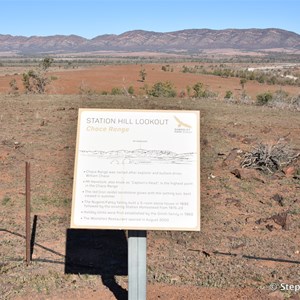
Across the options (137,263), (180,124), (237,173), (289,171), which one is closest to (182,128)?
(180,124)

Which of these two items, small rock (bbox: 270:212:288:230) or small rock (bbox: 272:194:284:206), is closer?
small rock (bbox: 270:212:288:230)

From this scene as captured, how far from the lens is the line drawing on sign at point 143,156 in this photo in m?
4.30

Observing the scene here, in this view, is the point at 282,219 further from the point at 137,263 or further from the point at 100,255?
the point at 137,263

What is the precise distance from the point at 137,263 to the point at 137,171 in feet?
2.70

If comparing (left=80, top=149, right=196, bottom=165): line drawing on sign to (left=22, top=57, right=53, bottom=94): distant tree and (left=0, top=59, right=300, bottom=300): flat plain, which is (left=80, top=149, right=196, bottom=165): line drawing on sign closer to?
(left=0, top=59, right=300, bottom=300): flat plain

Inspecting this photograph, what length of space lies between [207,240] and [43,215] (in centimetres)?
250

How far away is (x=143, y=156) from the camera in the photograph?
4316 millimetres

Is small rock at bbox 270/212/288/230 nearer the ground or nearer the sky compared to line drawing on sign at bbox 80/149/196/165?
nearer the ground

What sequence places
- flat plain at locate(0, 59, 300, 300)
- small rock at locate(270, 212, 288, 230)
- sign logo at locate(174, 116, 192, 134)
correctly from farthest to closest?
small rock at locate(270, 212, 288, 230), flat plain at locate(0, 59, 300, 300), sign logo at locate(174, 116, 192, 134)

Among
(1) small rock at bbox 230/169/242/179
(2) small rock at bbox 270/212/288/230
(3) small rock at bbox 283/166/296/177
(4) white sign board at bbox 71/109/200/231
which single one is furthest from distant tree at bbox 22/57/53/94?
(4) white sign board at bbox 71/109/200/231

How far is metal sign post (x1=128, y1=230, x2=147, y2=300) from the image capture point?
442 cm

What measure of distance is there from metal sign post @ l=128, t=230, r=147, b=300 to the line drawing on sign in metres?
0.64

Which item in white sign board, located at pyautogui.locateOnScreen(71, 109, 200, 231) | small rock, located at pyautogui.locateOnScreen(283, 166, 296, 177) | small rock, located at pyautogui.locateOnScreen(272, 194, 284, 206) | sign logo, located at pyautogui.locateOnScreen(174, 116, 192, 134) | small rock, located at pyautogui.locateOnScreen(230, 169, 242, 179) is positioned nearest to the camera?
white sign board, located at pyautogui.locateOnScreen(71, 109, 200, 231)

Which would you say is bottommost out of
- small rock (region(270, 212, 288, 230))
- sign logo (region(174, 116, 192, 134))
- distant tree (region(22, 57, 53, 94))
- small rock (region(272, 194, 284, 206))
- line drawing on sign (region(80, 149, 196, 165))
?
small rock (region(270, 212, 288, 230))
